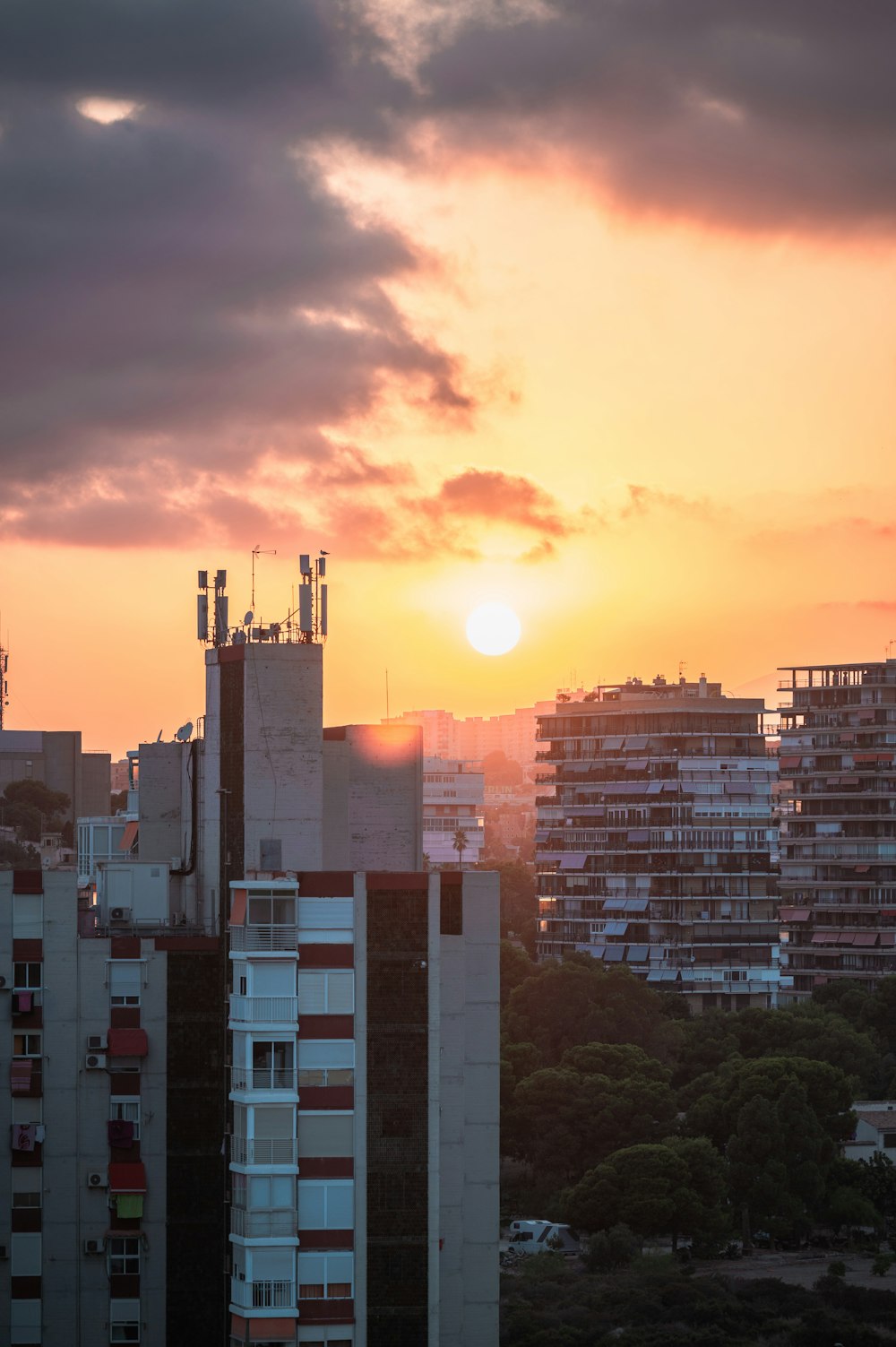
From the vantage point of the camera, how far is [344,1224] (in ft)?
155

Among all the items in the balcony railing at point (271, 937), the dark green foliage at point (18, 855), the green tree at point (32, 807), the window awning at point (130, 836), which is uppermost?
the green tree at point (32, 807)

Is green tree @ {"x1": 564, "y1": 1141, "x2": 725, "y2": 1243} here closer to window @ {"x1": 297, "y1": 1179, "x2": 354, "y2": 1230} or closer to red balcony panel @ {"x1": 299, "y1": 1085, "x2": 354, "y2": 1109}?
window @ {"x1": 297, "y1": 1179, "x2": 354, "y2": 1230}

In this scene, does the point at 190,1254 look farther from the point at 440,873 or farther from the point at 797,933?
the point at 797,933

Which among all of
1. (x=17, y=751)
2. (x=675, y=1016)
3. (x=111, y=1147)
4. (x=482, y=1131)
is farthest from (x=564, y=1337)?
(x=17, y=751)

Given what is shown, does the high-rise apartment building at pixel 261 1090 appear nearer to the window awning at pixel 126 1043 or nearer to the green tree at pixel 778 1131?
the window awning at pixel 126 1043

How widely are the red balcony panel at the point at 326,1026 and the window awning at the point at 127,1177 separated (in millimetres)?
5085

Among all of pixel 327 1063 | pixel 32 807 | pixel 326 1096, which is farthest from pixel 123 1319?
pixel 32 807

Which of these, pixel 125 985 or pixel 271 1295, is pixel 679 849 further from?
pixel 271 1295

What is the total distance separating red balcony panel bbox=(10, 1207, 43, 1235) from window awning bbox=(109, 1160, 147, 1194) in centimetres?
179

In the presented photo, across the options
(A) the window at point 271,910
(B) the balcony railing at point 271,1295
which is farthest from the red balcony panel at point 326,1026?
(B) the balcony railing at point 271,1295

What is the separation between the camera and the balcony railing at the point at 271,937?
4797cm

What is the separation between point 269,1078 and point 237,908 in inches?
151

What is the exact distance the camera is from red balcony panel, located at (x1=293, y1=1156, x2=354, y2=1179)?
47.5 m

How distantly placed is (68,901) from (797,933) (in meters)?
91.5
